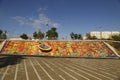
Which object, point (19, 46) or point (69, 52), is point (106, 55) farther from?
point (19, 46)

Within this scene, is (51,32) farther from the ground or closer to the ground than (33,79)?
farther from the ground

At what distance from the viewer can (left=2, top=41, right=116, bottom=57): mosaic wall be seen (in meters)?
48.3

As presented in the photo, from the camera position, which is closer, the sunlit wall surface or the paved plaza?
the paved plaza

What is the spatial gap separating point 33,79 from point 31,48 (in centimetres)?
3605

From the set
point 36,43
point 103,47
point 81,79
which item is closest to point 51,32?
point 36,43

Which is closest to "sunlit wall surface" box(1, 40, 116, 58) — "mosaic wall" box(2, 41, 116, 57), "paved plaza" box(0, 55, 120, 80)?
"mosaic wall" box(2, 41, 116, 57)

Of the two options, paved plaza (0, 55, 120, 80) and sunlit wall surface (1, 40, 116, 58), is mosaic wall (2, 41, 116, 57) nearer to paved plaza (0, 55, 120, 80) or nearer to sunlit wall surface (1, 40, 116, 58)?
sunlit wall surface (1, 40, 116, 58)

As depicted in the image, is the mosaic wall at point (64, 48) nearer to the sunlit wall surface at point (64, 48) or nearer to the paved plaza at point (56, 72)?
the sunlit wall surface at point (64, 48)

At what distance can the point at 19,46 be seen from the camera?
53.2m

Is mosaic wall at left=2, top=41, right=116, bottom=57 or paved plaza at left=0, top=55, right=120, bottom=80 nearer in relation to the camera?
paved plaza at left=0, top=55, right=120, bottom=80

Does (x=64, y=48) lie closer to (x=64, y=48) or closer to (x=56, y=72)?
(x=64, y=48)

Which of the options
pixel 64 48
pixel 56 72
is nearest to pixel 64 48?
pixel 64 48

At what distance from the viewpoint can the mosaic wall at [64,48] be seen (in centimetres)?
Answer: 4834

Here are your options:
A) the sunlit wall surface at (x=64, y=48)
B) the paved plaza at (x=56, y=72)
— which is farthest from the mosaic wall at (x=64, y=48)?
the paved plaza at (x=56, y=72)
